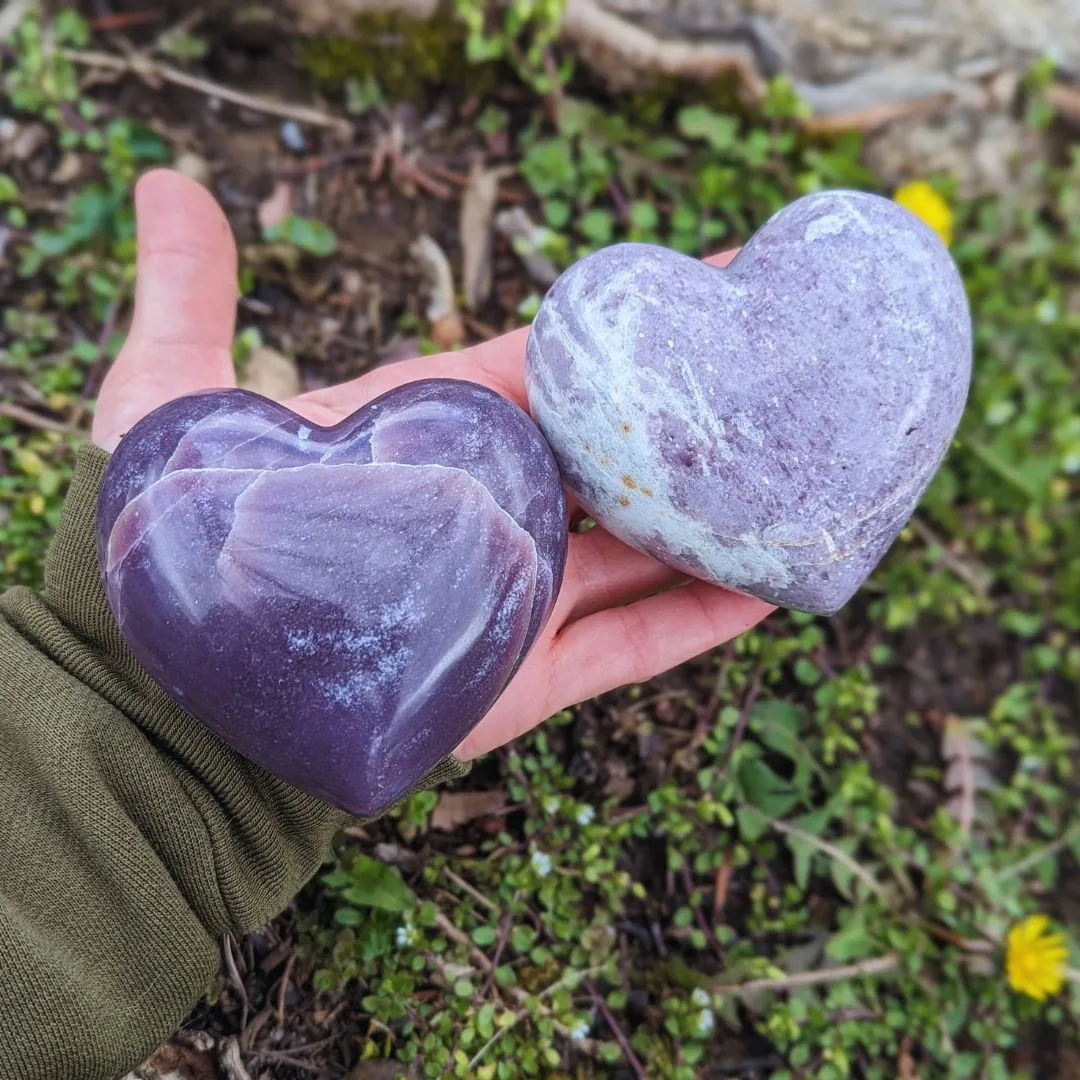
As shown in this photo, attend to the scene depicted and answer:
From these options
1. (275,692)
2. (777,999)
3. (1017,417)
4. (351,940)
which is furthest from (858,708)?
(275,692)

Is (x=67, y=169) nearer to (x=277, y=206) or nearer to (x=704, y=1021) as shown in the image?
(x=277, y=206)

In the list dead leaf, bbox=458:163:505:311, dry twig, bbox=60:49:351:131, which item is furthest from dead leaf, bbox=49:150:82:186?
dead leaf, bbox=458:163:505:311

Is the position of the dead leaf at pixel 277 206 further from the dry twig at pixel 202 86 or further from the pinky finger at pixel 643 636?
the pinky finger at pixel 643 636

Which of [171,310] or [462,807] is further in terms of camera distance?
[462,807]

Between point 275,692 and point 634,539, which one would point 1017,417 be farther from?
point 275,692

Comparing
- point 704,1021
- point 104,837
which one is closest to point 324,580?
point 104,837

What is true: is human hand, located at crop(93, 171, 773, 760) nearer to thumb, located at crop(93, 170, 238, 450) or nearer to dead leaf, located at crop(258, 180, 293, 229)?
thumb, located at crop(93, 170, 238, 450)
